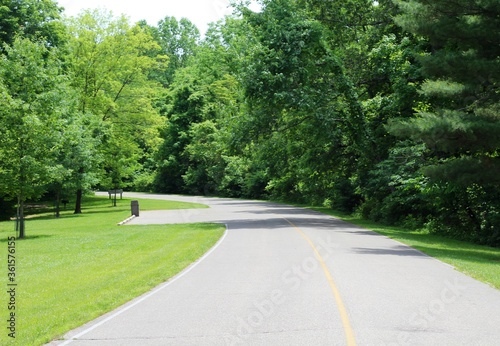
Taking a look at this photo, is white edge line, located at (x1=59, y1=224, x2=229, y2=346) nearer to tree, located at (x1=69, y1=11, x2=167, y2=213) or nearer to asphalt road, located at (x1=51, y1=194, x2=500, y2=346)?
asphalt road, located at (x1=51, y1=194, x2=500, y2=346)

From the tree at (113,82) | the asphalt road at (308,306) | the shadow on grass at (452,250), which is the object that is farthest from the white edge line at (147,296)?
the tree at (113,82)

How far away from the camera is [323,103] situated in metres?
33.7

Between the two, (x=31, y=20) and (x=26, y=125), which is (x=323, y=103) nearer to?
(x=26, y=125)

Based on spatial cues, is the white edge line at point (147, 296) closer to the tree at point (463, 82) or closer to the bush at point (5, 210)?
the tree at point (463, 82)

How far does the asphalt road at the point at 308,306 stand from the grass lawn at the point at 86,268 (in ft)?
2.04

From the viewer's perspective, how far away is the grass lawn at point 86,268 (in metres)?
10.2

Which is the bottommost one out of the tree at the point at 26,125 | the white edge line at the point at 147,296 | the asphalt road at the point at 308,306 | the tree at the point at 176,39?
the white edge line at the point at 147,296

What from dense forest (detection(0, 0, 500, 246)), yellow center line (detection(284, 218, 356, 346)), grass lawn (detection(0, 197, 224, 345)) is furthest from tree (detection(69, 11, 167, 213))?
yellow center line (detection(284, 218, 356, 346))

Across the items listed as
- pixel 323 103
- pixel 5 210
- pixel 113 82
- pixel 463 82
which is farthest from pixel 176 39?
pixel 463 82

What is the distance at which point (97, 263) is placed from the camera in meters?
17.8

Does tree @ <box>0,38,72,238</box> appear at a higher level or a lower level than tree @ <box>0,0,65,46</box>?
lower

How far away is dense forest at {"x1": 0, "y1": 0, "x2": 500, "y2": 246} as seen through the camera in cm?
2150

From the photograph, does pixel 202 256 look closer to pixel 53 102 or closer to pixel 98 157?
pixel 53 102

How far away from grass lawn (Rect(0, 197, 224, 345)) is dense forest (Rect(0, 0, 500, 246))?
4.64m
